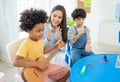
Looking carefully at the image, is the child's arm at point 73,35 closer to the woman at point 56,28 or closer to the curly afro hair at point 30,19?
the woman at point 56,28

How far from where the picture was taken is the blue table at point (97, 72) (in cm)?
109

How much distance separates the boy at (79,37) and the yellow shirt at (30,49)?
593 millimetres

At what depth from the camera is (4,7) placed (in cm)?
239

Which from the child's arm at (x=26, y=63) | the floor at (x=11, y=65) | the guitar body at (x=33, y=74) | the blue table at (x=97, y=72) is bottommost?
the floor at (x=11, y=65)

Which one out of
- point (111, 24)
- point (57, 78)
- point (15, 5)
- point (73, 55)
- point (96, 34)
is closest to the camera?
point (57, 78)

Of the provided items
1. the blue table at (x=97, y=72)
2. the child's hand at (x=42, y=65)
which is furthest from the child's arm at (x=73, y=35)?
the child's hand at (x=42, y=65)

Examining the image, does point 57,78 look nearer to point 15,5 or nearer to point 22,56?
point 22,56

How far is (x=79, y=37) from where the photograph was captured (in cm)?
197

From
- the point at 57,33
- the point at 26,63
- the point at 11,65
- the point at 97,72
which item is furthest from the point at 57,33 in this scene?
the point at 11,65

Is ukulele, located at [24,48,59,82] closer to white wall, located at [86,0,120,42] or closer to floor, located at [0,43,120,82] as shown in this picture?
floor, located at [0,43,120,82]

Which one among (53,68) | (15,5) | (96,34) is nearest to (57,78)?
(53,68)

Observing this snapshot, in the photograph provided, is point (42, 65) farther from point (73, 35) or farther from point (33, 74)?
point (73, 35)

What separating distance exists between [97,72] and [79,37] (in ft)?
2.76

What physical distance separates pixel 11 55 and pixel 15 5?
1.18 meters
